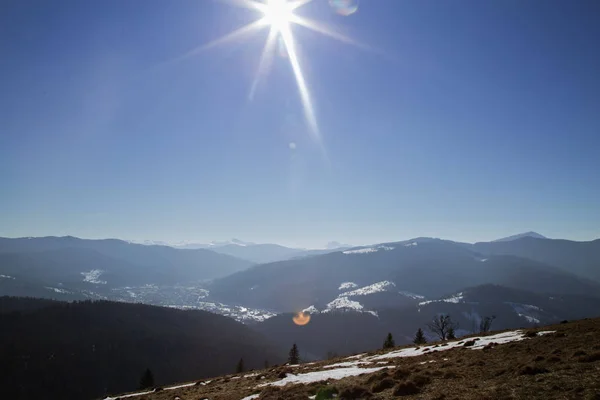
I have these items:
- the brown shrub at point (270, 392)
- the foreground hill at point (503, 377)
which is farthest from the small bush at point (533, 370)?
the brown shrub at point (270, 392)

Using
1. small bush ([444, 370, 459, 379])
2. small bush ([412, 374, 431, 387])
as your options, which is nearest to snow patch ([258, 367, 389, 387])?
small bush ([444, 370, 459, 379])

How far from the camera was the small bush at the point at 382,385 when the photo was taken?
17.8 m

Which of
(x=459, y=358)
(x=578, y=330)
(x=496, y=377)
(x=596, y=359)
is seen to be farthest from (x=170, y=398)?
(x=578, y=330)

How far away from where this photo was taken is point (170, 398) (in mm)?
29719

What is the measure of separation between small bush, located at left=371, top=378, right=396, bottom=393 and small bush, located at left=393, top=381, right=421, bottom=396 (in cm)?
153

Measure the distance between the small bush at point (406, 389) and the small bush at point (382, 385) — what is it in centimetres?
153

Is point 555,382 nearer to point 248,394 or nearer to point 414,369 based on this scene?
point 414,369

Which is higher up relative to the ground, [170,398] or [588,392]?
[588,392]

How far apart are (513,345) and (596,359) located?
849 cm

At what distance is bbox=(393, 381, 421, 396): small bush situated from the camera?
16.3 metres

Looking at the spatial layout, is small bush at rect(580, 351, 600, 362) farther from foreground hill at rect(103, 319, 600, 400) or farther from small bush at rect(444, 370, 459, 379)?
small bush at rect(444, 370, 459, 379)

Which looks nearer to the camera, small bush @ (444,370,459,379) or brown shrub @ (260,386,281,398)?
small bush @ (444,370,459,379)

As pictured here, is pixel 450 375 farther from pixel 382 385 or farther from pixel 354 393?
pixel 354 393

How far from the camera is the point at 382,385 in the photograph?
18.1 meters
